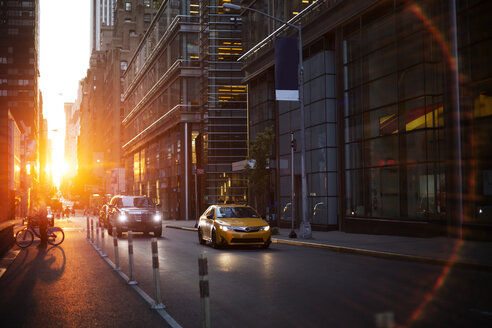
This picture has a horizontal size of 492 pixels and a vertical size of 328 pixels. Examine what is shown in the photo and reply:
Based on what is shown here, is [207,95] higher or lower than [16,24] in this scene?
lower

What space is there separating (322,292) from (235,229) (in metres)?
9.14

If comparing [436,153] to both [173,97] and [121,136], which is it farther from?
[121,136]

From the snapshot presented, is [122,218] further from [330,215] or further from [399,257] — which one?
[399,257]

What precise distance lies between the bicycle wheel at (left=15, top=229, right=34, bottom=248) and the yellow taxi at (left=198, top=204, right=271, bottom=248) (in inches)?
276

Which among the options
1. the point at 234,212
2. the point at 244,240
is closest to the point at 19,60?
the point at 234,212

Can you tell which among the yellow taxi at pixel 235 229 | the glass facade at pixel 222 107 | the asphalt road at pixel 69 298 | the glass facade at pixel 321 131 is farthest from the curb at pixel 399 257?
the glass facade at pixel 222 107

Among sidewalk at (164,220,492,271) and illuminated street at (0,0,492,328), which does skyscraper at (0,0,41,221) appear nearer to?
illuminated street at (0,0,492,328)

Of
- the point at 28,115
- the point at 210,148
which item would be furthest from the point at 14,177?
the point at 28,115

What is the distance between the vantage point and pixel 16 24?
142250 mm

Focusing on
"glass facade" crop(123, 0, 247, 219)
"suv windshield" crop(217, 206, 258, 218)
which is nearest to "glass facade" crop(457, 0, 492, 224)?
"suv windshield" crop(217, 206, 258, 218)

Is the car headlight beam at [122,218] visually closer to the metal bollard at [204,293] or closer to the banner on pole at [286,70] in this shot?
the banner on pole at [286,70]

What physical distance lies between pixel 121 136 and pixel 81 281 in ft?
352

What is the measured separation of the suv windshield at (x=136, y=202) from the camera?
1150 inches

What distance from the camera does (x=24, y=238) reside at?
2164 cm
